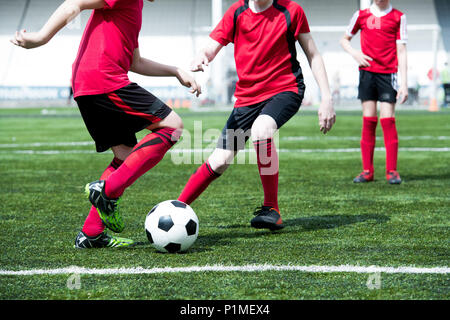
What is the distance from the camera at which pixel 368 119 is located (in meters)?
6.67

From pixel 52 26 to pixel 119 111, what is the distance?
583 millimetres

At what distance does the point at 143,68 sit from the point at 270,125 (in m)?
0.86

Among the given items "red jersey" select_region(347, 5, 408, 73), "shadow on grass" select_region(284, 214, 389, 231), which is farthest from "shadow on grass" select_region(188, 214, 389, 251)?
"red jersey" select_region(347, 5, 408, 73)

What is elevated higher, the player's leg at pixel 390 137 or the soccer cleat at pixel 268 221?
the player's leg at pixel 390 137

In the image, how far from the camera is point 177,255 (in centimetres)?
349

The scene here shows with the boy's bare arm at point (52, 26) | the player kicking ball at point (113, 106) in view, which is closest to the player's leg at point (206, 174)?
the player kicking ball at point (113, 106)

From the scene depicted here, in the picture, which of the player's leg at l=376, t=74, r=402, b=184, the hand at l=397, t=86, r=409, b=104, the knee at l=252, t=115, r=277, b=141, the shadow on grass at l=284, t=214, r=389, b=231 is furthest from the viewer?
the player's leg at l=376, t=74, r=402, b=184

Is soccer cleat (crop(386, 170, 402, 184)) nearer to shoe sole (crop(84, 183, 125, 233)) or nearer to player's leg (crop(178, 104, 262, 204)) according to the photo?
player's leg (crop(178, 104, 262, 204))

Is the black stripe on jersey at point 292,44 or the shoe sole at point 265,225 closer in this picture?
the shoe sole at point 265,225

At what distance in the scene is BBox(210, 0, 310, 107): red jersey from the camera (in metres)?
4.23

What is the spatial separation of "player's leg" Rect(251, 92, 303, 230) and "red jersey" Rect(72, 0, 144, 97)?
96cm

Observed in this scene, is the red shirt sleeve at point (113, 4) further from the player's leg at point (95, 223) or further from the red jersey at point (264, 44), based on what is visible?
the red jersey at point (264, 44)

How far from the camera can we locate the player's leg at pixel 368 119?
6.55 metres

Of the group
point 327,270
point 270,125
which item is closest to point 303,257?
point 327,270
